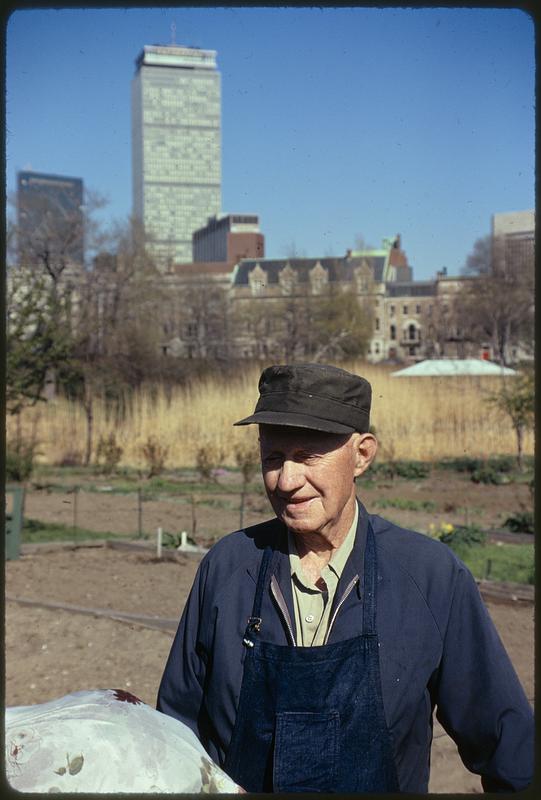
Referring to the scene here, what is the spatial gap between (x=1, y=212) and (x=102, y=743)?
35.9 inches

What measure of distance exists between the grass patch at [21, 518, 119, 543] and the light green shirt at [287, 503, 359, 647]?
6740mm

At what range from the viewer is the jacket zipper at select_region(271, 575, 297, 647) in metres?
1.81

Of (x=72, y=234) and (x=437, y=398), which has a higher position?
(x=72, y=234)

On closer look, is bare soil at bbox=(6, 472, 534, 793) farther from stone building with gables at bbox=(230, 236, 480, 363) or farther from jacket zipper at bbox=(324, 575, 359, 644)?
stone building with gables at bbox=(230, 236, 480, 363)

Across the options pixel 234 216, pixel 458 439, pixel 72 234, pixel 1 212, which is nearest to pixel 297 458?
pixel 1 212

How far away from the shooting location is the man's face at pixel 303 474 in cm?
181

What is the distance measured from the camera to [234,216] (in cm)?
7894

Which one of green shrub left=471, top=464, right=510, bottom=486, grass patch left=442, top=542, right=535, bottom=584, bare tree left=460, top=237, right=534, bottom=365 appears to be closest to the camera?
grass patch left=442, top=542, right=535, bottom=584

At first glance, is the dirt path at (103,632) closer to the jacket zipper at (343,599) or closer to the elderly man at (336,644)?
the elderly man at (336,644)

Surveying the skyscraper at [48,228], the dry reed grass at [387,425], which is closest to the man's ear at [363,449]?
the dry reed grass at [387,425]

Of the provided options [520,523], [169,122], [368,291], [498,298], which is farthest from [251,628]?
[169,122]

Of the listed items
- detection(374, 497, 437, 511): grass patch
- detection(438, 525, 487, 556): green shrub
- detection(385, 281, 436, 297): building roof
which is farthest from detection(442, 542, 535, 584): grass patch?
detection(385, 281, 436, 297): building roof

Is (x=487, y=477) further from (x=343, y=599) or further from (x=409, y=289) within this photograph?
(x=409, y=289)

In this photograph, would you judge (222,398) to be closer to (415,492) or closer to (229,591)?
(415,492)
